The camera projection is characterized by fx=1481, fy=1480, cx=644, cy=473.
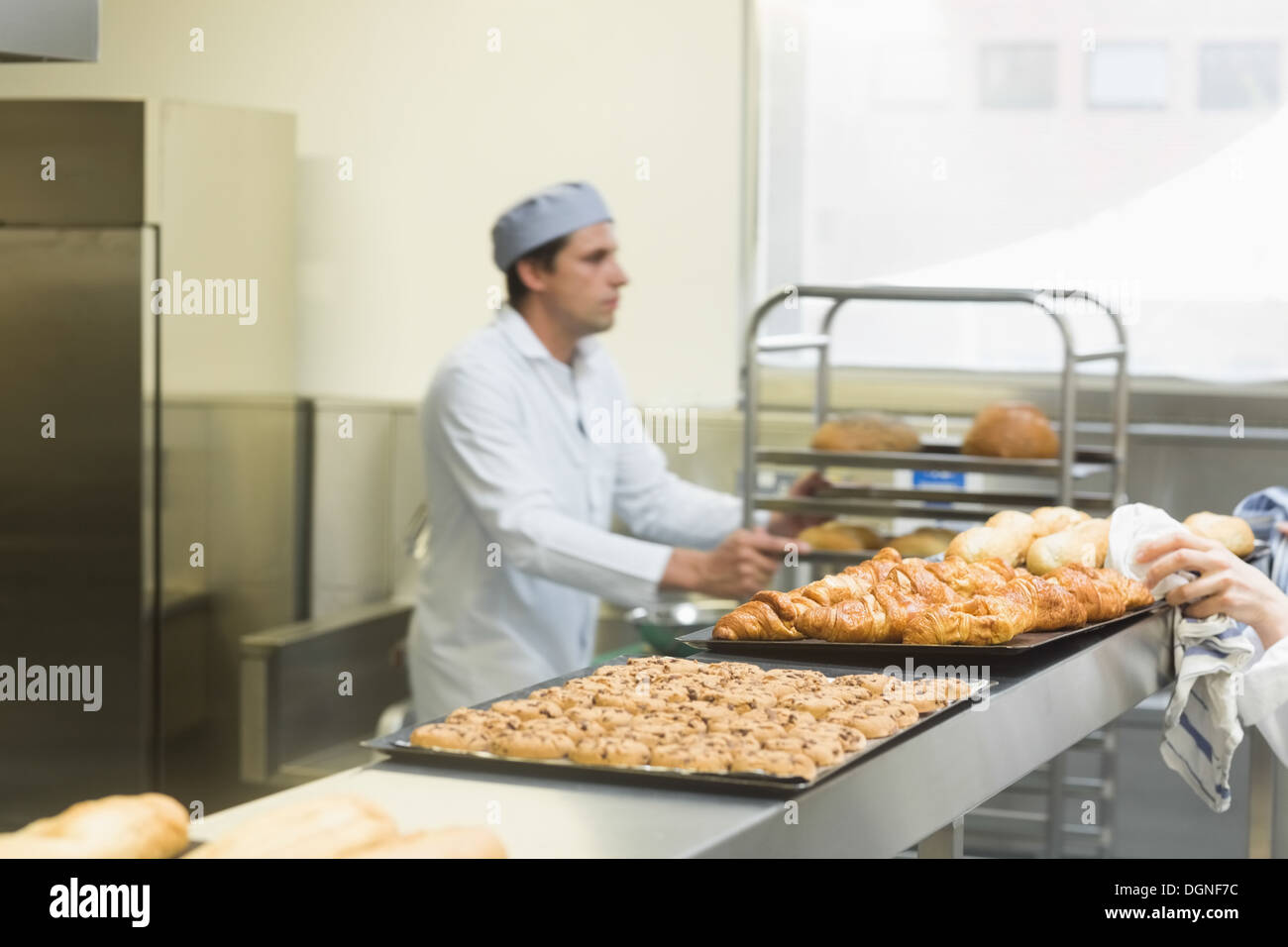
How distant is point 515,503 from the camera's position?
2.89 metres

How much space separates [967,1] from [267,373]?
1.96 m

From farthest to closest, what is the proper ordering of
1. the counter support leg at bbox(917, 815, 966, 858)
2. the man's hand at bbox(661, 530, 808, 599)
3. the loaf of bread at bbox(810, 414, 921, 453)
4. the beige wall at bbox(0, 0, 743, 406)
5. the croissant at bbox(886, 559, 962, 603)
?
the beige wall at bbox(0, 0, 743, 406) < the loaf of bread at bbox(810, 414, 921, 453) < the man's hand at bbox(661, 530, 808, 599) < the croissant at bbox(886, 559, 962, 603) < the counter support leg at bbox(917, 815, 966, 858)

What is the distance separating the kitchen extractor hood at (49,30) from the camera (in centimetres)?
150

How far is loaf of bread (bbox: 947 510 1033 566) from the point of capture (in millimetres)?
1851

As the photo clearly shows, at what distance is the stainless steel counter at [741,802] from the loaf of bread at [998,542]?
0.46 metres

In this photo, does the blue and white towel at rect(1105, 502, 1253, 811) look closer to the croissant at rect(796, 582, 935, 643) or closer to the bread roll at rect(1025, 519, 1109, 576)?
the bread roll at rect(1025, 519, 1109, 576)

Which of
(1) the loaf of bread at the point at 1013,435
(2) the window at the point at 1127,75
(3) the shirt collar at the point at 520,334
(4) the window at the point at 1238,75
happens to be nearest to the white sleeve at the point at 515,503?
(3) the shirt collar at the point at 520,334

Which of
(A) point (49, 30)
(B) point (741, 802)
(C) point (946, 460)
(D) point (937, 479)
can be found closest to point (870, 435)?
(C) point (946, 460)

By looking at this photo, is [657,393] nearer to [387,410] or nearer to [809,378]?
[809,378]

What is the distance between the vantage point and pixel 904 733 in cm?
116

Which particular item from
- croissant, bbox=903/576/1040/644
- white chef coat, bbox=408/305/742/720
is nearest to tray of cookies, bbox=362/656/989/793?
croissant, bbox=903/576/1040/644

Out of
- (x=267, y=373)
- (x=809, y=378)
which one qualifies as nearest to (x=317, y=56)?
(x=267, y=373)

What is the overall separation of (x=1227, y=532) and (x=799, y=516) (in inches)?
52.7

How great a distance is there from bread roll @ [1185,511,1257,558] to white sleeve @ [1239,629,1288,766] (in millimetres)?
306
